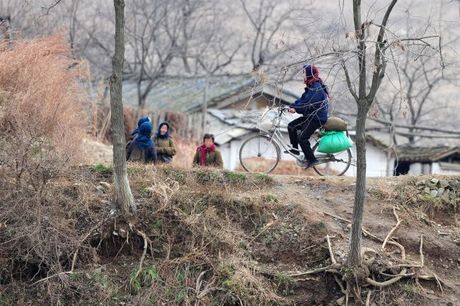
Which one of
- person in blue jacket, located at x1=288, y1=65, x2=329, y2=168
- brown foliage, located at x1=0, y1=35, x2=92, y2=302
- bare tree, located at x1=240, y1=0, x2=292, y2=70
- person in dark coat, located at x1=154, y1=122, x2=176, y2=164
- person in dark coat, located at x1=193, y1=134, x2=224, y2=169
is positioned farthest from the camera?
bare tree, located at x1=240, y1=0, x2=292, y2=70

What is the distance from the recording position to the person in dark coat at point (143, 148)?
12164mm

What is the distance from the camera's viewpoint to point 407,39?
8.70m

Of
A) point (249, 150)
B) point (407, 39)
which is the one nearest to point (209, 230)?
point (249, 150)

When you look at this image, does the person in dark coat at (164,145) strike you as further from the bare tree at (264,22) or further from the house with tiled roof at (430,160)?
the bare tree at (264,22)

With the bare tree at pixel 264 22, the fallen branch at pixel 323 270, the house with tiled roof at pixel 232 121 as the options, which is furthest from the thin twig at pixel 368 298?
the bare tree at pixel 264 22

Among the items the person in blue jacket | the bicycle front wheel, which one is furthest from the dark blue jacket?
the bicycle front wheel

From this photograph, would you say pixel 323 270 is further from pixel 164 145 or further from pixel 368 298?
pixel 164 145

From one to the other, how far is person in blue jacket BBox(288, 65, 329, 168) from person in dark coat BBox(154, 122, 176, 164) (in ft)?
7.47

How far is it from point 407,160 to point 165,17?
426 inches

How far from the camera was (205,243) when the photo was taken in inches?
387

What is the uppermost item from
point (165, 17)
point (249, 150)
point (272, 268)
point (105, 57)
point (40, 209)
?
point (165, 17)

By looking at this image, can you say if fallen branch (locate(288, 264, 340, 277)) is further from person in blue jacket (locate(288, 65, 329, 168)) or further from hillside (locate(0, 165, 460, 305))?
person in blue jacket (locate(288, 65, 329, 168))

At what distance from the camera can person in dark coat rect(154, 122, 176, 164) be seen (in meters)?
12.5

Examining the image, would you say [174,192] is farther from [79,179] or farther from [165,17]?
[165,17]
